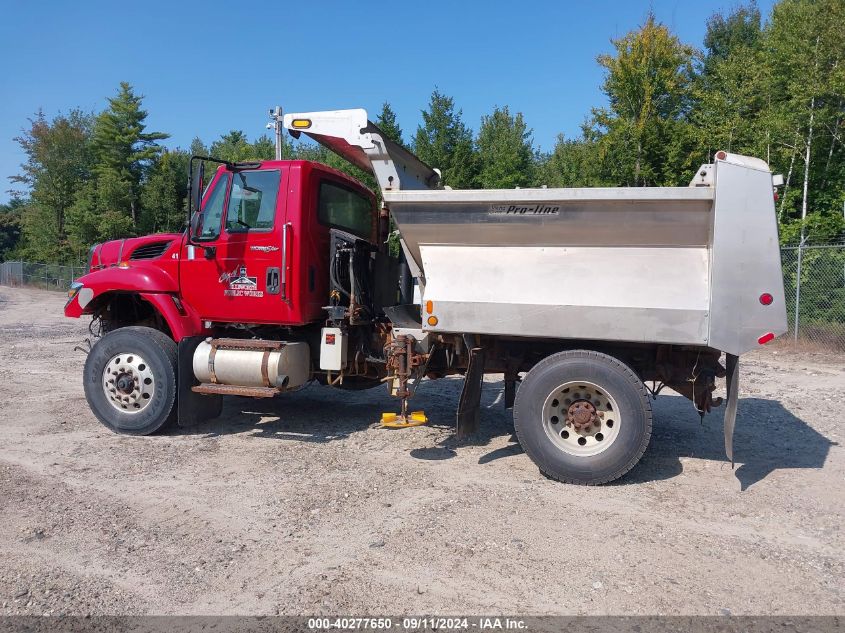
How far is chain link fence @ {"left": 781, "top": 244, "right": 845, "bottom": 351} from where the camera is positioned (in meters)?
12.7

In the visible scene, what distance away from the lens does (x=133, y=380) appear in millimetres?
6398

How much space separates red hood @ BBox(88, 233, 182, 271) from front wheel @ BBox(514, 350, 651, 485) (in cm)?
411

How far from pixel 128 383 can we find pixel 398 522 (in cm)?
363

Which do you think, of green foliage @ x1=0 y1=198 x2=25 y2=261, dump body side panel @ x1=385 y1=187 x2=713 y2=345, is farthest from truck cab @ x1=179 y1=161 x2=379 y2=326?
green foliage @ x1=0 y1=198 x2=25 y2=261

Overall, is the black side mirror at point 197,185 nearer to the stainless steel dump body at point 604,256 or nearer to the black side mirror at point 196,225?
the black side mirror at point 196,225

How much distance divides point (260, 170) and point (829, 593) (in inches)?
224

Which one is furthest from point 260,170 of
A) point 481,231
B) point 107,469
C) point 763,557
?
point 763,557

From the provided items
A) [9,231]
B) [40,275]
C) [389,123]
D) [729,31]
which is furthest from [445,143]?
[9,231]

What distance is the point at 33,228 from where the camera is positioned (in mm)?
42875

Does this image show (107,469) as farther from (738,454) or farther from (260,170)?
(738,454)

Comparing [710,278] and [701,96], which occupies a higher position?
[701,96]

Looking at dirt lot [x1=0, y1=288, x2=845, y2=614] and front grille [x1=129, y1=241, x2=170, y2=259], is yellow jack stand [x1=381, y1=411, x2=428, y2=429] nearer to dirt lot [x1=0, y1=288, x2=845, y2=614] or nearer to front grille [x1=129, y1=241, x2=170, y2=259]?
dirt lot [x1=0, y1=288, x2=845, y2=614]

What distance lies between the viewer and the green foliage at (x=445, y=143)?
26.7 m

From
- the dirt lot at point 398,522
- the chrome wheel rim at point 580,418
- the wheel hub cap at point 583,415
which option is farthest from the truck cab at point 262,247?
the wheel hub cap at point 583,415
